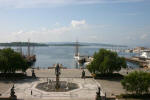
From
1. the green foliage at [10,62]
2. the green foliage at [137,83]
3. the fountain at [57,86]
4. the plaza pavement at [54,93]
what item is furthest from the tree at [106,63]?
the green foliage at [10,62]

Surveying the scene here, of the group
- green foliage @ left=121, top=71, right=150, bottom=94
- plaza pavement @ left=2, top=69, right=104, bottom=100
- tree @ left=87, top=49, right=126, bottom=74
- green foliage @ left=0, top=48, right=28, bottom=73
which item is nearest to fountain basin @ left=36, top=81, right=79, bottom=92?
plaza pavement @ left=2, top=69, right=104, bottom=100

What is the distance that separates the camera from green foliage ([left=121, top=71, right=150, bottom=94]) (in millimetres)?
32834

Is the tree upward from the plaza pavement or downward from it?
upward

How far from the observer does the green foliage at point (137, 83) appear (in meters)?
32.8

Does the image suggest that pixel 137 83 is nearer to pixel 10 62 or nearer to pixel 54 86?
pixel 54 86

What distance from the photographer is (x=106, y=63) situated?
48000 millimetres

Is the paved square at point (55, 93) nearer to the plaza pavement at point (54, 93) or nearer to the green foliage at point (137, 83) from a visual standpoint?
the plaza pavement at point (54, 93)

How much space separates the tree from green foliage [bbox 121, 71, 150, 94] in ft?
47.3

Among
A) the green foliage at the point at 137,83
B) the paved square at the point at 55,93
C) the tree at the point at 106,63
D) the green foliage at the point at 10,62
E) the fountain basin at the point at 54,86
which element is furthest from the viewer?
the tree at the point at 106,63

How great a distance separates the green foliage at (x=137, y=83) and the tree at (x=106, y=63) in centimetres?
1442

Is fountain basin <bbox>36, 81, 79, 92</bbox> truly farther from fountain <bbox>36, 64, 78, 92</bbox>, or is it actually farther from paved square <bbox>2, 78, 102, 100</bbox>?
paved square <bbox>2, 78, 102, 100</bbox>

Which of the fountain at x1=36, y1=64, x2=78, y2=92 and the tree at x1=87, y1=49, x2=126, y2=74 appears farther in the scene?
the tree at x1=87, y1=49, x2=126, y2=74

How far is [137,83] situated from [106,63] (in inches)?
606

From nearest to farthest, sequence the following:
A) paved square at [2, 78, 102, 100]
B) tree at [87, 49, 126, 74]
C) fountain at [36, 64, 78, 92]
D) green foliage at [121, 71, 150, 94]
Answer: green foliage at [121, 71, 150, 94] → paved square at [2, 78, 102, 100] → fountain at [36, 64, 78, 92] → tree at [87, 49, 126, 74]
